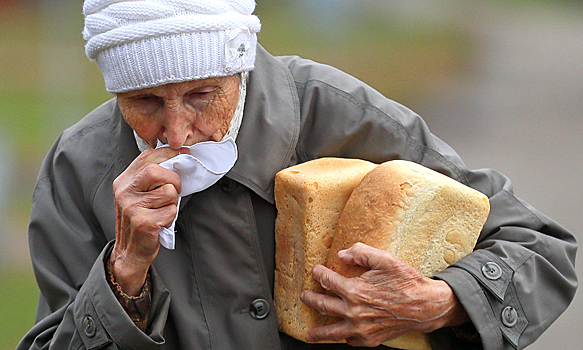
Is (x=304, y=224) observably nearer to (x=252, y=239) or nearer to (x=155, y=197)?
(x=252, y=239)

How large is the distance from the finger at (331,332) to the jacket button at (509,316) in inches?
18.2

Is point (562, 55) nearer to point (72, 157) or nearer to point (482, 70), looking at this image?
point (482, 70)

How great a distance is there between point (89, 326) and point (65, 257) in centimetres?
32

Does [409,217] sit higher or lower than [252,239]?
higher

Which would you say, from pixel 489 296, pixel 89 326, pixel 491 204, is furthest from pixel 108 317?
pixel 491 204

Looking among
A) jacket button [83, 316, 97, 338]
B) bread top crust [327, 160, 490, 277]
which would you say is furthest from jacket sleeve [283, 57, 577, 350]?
jacket button [83, 316, 97, 338]

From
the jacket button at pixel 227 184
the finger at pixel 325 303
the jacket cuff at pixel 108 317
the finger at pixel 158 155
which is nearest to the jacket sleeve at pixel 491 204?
the jacket button at pixel 227 184

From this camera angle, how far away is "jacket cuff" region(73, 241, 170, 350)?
1.80m

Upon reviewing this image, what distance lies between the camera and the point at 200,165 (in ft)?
5.87

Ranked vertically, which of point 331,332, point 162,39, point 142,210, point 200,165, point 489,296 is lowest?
point 331,332

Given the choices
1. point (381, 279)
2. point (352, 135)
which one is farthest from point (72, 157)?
point (381, 279)

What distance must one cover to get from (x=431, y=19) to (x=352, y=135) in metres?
9.07

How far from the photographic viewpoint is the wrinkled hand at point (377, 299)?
173 centimetres

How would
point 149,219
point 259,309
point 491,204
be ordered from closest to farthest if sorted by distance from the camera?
point 149,219, point 259,309, point 491,204
